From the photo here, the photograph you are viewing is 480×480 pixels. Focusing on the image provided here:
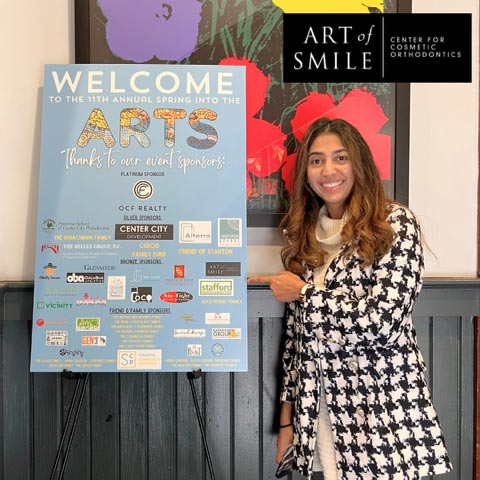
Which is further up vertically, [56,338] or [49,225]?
[49,225]

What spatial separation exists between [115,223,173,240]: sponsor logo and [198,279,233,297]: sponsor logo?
0.57 feet

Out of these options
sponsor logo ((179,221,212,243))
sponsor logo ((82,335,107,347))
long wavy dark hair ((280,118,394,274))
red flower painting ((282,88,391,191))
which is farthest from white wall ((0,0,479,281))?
sponsor logo ((82,335,107,347))

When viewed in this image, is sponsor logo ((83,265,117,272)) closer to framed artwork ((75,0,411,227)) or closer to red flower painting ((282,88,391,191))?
framed artwork ((75,0,411,227))

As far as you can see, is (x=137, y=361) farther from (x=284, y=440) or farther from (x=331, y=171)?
(x=331, y=171)

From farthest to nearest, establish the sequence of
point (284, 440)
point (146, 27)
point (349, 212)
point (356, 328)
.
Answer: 1. point (146, 27)
2. point (284, 440)
3. point (349, 212)
4. point (356, 328)

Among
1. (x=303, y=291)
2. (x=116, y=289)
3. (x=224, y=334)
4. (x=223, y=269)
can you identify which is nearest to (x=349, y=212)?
(x=303, y=291)

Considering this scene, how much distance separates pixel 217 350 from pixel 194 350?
0.22ft

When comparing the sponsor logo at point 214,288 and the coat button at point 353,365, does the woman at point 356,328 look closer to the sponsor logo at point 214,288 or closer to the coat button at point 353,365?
the coat button at point 353,365

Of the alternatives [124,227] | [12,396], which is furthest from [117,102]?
[12,396]

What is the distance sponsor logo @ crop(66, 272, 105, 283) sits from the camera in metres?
1.54

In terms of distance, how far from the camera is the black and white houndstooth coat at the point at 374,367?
1.38 m

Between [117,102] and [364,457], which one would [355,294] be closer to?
[364,457]

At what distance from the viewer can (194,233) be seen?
156cm

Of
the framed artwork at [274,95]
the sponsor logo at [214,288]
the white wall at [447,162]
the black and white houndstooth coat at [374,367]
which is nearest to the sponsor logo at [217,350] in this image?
the sponsor logo at [214,288]
